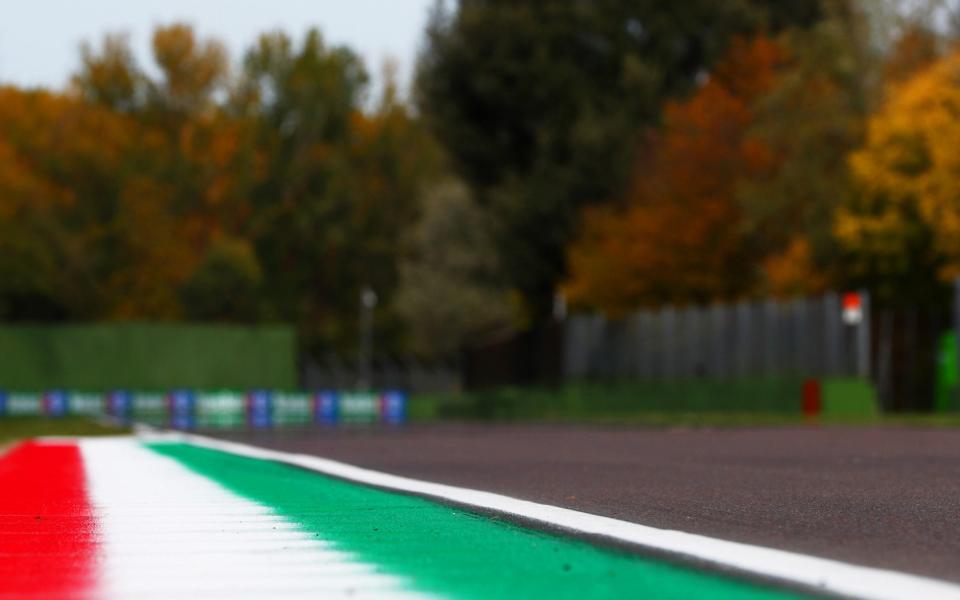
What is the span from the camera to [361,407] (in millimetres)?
59000

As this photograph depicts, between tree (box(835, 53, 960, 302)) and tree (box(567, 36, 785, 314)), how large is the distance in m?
8.32

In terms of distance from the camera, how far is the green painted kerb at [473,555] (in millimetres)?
6301

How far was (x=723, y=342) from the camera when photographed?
170 feet

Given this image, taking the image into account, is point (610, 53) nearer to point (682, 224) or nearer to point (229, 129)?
point (682, 224)

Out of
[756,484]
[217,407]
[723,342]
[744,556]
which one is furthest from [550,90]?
[744,556]

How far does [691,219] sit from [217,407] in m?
16.1

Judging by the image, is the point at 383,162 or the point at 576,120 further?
the point at 383,162

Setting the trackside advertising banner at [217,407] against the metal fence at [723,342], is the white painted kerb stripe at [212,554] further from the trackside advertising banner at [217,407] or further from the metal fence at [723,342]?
the trackside advertising banner at [217,407]

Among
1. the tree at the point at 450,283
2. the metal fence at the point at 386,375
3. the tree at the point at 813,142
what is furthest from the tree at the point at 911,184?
the metal fence at the point at 386,375

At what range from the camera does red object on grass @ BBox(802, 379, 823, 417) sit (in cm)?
4459

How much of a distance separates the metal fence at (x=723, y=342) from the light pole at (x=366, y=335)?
70.0 ft

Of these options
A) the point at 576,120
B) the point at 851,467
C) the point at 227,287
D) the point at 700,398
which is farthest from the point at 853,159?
the point at 227,287

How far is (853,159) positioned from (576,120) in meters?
18.6

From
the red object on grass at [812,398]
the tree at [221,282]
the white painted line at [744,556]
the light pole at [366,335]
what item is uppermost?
the tree at [221,282]
